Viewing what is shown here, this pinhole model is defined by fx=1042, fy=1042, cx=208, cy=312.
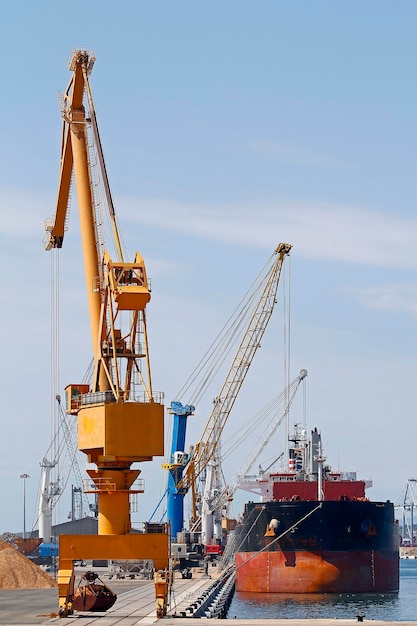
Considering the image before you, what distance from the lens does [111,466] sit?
126 ft

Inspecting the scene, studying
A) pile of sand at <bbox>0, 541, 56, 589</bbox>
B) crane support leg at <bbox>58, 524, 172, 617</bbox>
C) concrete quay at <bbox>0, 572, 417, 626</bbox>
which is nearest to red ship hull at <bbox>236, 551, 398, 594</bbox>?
concrete quay at <bbox>0, 572, 417, 626</bbox>

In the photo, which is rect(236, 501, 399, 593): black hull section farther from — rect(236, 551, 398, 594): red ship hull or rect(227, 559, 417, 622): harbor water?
rect(227, 559, 417, 622): harbor water

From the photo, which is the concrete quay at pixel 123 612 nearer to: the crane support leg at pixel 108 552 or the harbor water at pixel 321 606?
the crane support leg at pixel 108 552

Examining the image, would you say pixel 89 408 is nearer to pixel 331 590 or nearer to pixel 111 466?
pixel 111 466

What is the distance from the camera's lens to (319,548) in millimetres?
60219

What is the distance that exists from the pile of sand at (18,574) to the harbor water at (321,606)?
10027 millimetres

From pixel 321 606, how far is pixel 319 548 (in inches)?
233

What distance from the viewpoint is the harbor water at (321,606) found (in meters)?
51.2

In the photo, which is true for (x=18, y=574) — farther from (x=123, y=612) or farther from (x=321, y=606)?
(x=123, y=612)

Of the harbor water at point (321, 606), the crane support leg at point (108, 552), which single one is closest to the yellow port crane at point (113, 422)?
the crane support leg at point (108, 552)

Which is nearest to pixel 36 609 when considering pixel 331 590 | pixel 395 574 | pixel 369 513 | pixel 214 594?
pixel 214 594

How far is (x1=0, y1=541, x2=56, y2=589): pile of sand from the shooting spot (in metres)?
53.6

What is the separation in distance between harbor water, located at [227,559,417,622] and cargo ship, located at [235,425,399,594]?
2.00 ft

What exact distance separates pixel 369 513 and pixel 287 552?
18.5 feet
